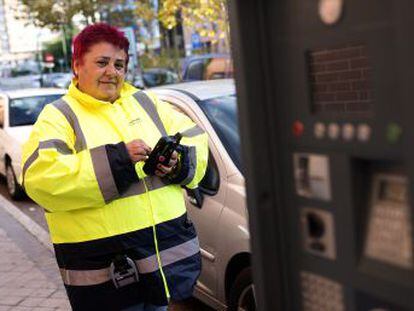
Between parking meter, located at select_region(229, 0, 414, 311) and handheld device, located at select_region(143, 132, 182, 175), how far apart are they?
106 centimetres

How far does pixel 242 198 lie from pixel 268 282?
2164 millimetres

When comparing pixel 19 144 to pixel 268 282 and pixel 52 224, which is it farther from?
pixel 268 282

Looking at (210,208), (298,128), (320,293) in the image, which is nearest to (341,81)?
(298,128)

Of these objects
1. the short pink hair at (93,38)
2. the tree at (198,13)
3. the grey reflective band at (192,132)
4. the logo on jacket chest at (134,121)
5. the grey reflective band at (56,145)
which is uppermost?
the tree at (198,13)

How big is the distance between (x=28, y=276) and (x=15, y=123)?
4.54 meters

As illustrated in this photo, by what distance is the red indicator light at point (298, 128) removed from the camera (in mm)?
1383

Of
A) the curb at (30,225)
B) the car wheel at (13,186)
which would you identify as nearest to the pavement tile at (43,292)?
the curb at (30,225)

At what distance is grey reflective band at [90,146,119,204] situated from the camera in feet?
8.09

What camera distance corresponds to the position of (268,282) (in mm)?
1525

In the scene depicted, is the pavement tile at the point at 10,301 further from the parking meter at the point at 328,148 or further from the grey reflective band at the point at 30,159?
the parking meter at the point at 328,148

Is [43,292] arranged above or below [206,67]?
below

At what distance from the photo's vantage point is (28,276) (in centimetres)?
531

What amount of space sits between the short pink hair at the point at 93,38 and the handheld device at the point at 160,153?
49 centimetres

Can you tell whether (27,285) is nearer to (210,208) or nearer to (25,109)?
(210,208)
